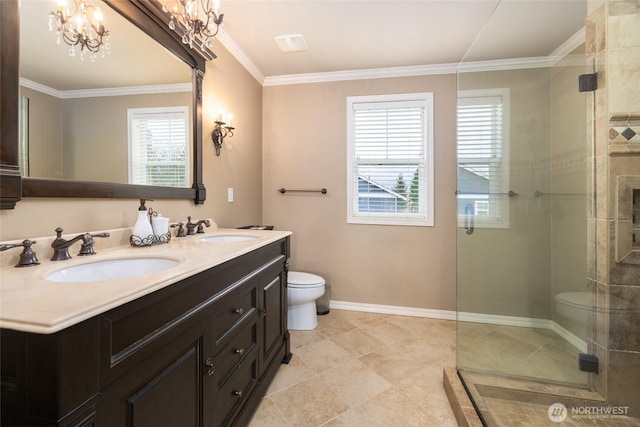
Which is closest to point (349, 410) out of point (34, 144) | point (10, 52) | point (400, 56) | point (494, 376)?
point (494, 376)

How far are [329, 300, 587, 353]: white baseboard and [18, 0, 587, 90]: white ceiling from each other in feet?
6.11

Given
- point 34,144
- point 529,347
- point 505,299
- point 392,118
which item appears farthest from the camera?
point 392,118

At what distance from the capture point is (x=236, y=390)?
1241mm

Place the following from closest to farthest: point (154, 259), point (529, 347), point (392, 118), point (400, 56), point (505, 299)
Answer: point (154, 259) < point (529, 347) < point (505, 299) < point (400, 56) < point (392, 118)

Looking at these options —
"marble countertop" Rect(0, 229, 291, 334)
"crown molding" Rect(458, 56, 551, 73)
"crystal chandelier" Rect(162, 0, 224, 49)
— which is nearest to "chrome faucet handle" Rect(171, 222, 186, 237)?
"marble countertop" Rect(0, 229, 291, 334)

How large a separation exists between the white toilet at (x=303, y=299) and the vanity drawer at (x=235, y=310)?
2.94 feet

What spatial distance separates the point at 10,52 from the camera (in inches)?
35.2

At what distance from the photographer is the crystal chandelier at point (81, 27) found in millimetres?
1047

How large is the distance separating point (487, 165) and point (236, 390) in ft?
7.70

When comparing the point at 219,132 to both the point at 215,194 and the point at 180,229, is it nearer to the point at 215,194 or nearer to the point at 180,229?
the point at 215,194

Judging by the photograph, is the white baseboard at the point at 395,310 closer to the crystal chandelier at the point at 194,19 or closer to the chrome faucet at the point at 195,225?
the chrome faucet at the point at 195,225

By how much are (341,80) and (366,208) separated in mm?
1290

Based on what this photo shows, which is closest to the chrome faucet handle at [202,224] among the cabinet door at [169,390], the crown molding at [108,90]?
the crown molding at [108,90]

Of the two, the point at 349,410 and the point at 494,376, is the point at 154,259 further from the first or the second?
the point at 494,376
